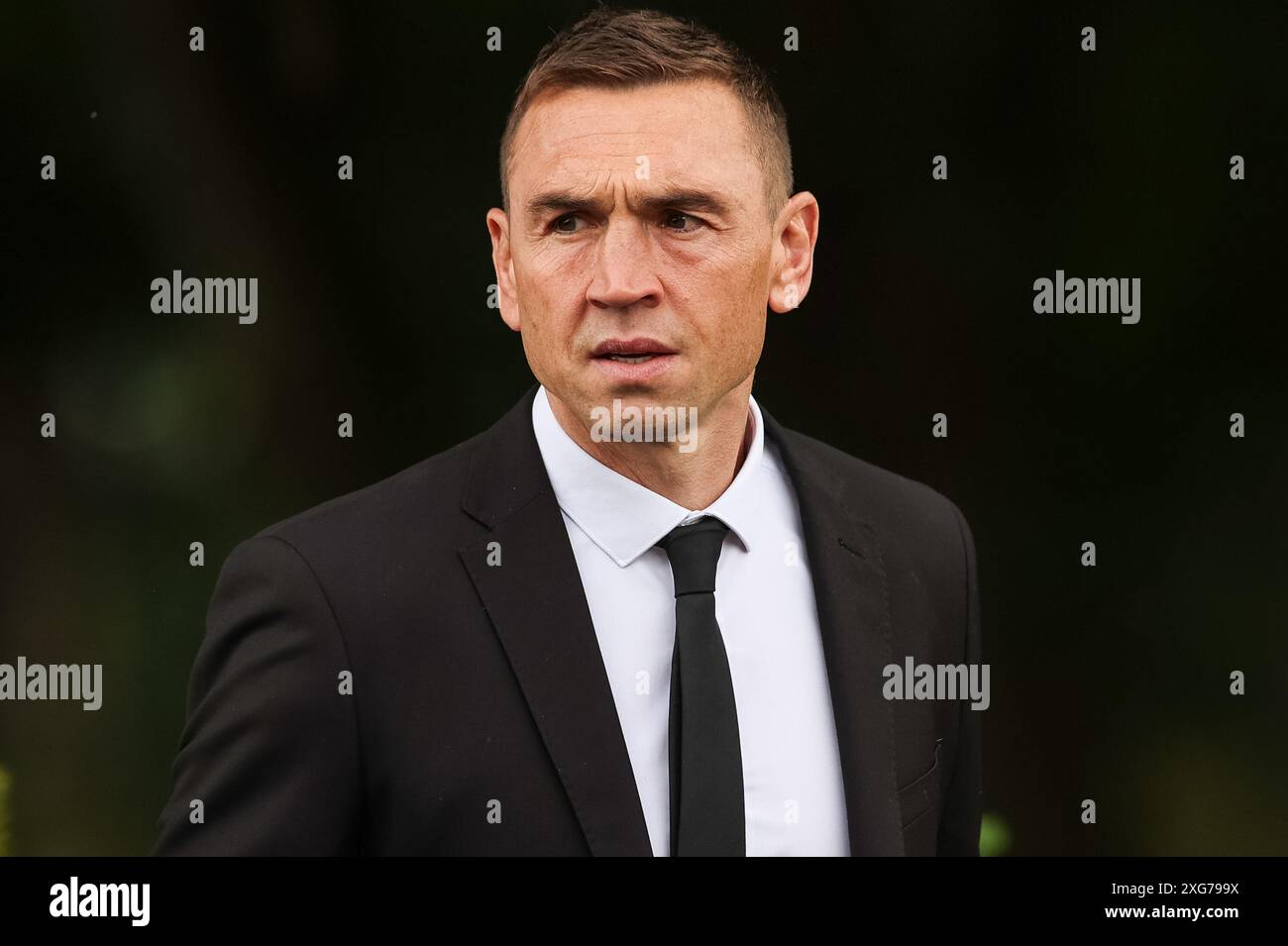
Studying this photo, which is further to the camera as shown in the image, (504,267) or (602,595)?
(504,267)

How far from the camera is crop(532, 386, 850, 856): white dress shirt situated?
3.29m

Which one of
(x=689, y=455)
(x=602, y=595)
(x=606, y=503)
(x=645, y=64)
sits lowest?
(x=602, y=595)

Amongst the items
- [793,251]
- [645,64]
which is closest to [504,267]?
[645,64]

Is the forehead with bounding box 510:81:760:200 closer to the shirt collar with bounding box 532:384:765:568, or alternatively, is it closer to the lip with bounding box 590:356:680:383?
the lip with bounding box 590:356:680:383

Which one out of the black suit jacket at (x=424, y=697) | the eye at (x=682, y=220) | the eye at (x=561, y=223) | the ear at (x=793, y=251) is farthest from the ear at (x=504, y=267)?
the ear at (x=793, y=251)

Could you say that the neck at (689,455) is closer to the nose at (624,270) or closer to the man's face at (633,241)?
the man's face at (633,241)

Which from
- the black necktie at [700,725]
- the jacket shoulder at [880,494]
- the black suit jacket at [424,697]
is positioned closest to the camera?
the black suit jacket at [424,697]

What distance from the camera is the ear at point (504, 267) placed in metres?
3.64

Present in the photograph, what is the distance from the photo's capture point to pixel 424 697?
3150mm

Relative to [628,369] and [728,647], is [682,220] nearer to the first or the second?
[628,369]

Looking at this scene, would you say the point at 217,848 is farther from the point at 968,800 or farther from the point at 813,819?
the point at 968,800

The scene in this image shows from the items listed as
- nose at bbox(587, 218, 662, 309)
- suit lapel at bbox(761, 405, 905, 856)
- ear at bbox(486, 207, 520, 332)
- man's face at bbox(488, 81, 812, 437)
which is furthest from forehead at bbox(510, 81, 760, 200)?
suit lapel at bbox(761, 405, 905, 856)

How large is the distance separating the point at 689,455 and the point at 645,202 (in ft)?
2.04

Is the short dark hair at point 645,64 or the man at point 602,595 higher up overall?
the short dark hair at point 645,64
